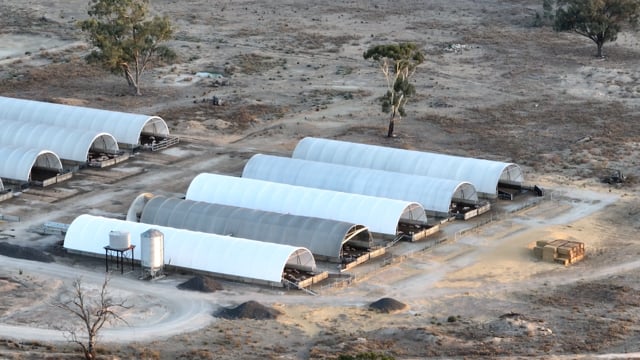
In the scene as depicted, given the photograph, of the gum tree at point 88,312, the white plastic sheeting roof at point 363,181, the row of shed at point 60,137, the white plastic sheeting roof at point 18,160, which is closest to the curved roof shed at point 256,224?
the gum tree at point 88,312

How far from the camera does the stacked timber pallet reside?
7919 cm

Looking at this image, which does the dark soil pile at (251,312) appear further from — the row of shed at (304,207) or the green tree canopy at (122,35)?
the green tree canopy at (122,35)

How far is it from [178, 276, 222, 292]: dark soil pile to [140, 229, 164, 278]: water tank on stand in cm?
226

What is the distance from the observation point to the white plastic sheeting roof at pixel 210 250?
2940 inches

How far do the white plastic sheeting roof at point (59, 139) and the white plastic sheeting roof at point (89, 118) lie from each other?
2.26 meters

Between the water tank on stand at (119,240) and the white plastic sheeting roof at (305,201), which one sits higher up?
the white plastic sheeting roof at (305,201)

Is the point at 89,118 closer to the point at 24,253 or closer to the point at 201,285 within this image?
the point at 24,253

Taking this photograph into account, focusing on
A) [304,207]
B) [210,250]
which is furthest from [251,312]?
[304,207]

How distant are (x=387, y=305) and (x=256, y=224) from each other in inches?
530

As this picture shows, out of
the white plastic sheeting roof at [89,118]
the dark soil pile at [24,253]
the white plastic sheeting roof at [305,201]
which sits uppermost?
the white plastic sheeting roof at [89,118]

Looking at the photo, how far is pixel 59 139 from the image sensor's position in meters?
102

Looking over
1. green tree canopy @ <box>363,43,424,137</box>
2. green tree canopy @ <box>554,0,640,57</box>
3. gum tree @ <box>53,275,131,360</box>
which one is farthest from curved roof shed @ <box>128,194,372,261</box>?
green tree canopy @ <box>554,0,640,57</box>

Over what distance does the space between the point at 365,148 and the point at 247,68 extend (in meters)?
41.0

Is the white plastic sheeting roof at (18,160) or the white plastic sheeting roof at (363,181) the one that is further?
the white plastic sheeting roof at (18,160)
